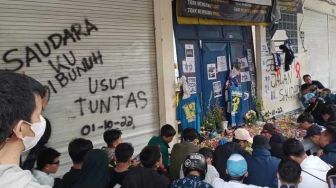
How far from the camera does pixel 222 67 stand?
9797mm

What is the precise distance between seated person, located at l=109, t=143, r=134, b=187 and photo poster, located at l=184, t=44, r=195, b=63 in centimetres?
472

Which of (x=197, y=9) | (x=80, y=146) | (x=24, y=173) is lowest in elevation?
(x=80, y=146)

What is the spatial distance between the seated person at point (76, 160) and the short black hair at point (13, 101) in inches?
111

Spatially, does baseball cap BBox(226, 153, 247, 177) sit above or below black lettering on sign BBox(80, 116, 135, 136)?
below

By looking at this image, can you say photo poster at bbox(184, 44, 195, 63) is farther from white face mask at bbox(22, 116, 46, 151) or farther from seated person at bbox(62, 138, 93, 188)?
white face mask at bbox(22, 116, 46, 151)

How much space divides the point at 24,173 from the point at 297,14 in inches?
522

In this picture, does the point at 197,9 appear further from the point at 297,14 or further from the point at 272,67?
the point at 297,14

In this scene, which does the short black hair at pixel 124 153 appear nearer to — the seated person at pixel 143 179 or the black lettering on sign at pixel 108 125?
the seated person at pixel 143 179

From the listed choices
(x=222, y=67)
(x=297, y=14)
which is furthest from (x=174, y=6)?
(x=297, y=14)

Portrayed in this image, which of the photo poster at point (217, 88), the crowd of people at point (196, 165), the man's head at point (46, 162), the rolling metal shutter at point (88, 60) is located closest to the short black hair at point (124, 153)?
the crowd of people at point (196, 165)

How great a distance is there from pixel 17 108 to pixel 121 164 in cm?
283

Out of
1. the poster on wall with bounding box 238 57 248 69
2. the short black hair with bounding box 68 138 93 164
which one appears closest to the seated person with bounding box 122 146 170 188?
the short black hair with bounding box 68 138 93 164

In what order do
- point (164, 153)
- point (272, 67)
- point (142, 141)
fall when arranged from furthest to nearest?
1. point (272, 67)
2. point (142, 141)
3. point (164, 153)

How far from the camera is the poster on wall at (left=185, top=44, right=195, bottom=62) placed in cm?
861
